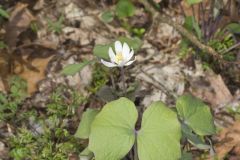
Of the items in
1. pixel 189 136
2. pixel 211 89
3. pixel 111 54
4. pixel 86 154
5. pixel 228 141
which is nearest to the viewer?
pixel 189 136

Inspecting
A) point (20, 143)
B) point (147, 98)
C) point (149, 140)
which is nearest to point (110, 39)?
point (147, 98)

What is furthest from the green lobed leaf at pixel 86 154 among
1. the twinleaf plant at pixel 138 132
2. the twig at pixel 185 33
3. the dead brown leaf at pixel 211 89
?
the twig at pixel 185 33

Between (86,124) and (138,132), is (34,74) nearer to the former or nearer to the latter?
(86,124)

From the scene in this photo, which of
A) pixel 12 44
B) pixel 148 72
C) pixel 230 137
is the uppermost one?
pixel 12 44

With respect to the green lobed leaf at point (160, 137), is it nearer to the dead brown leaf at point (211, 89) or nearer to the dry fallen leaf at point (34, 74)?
the dead brown leaf at point (211, 89)

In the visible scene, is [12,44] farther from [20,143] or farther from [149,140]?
[149,140]

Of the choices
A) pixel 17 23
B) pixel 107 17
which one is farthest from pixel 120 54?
pixel 17 23
